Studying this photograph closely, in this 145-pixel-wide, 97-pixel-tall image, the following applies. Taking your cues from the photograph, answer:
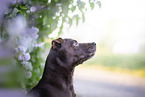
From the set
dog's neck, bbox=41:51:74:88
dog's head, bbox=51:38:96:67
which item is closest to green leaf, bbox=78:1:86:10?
dog's head, bbox=51:38:96:67

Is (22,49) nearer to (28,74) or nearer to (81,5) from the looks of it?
(28,74)

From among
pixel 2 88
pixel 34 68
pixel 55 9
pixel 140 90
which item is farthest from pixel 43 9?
pixel 140 90

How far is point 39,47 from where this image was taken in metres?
1.15

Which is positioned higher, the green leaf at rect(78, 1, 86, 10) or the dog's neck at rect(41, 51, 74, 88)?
the green leaf at rect(78, 1, 86, 10)

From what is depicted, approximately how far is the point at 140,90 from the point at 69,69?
203 cm

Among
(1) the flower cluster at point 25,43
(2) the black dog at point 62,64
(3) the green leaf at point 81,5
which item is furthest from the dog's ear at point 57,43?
(3) the green leaf at point 81,5

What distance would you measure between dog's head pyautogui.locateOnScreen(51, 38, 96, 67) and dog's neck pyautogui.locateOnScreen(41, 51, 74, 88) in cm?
2

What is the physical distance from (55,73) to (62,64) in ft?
0.19

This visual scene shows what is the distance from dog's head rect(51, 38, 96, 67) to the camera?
88 centimetres

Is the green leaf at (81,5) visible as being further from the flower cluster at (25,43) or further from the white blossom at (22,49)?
the white blossom at (22,49)

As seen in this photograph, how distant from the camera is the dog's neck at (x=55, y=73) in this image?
2.83 ft

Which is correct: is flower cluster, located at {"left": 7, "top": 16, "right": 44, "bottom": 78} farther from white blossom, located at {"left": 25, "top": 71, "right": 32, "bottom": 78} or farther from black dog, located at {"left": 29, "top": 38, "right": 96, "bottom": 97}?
black dog, located at {"left": 29, "top": 38, "right": 96, "bottom": 97}

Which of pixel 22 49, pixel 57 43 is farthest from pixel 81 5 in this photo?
pixel 22 49

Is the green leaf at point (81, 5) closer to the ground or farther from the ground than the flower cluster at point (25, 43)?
farther from the ground
